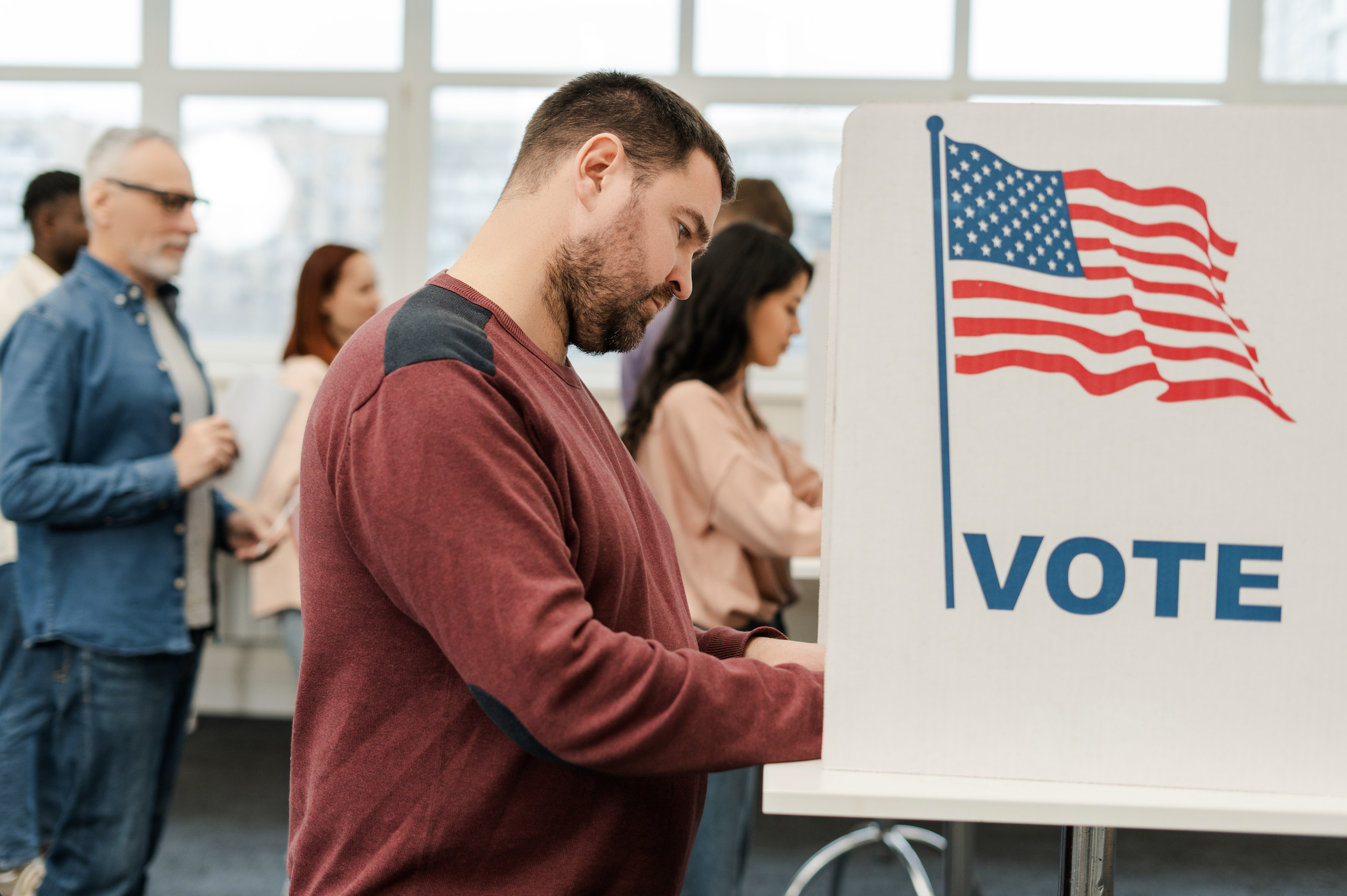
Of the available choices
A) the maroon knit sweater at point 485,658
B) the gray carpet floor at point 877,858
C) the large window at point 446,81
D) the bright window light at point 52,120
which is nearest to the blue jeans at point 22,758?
the gray carpet floor at point 877,858

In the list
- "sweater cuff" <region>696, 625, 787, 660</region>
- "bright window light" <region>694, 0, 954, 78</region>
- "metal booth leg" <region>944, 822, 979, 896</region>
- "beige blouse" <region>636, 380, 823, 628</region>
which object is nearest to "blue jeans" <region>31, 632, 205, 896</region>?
"beige blouse" <region>636, 380, 823, 628</region>

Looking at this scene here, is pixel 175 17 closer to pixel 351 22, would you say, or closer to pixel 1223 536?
pixel 351 22

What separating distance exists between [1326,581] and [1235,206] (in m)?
0.26

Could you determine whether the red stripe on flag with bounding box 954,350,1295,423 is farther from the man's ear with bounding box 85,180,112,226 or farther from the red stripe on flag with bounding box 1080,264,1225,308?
the man's ear with bounding box 85,180,112,226

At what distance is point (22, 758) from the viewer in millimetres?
1819

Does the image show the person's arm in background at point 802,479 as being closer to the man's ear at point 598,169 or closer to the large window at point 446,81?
the man's ear at point 598,169

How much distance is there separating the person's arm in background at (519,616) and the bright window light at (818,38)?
350 centimetres

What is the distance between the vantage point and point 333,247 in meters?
2.58

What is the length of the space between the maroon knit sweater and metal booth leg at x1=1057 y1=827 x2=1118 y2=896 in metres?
0.28

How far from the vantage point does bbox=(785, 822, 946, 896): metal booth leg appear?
2.30 meters

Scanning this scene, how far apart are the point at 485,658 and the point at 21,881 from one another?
64.8 inches

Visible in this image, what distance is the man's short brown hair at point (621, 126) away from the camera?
35.5 inches

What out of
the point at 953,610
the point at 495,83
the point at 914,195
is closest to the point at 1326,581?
the point at 953,610

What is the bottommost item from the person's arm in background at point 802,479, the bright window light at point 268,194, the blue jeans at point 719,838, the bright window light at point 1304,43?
the blue jeans at point 719,838
